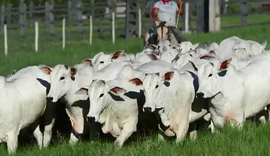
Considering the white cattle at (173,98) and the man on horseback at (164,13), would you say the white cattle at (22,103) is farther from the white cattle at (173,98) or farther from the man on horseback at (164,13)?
the man on horseback at (164,13)

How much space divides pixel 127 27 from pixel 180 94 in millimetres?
23897

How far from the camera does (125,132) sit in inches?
411

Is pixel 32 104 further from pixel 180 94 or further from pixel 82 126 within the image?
pixel 180 94

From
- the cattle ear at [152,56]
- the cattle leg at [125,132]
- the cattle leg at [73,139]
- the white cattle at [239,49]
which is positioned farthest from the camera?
the white cattle at [239,49]

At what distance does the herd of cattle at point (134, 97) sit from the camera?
10.2 m

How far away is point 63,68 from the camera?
1092 cm

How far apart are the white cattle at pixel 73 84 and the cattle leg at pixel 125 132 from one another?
0.75m

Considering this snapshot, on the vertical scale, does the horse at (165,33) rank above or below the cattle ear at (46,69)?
above

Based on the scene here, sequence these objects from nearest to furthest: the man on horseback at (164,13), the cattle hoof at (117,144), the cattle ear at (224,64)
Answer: the cattle hoof at (117,144), the cattle ear at (224,64), the man on horseback at (164,13)

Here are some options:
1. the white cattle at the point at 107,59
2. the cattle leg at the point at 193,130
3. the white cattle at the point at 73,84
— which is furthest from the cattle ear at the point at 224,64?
the white cattle at the point at 107,59

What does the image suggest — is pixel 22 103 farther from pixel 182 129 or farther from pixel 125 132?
pixel 182 129

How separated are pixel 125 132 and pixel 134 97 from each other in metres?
0.57

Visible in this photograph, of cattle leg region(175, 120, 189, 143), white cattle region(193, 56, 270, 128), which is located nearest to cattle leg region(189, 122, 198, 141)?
cattle leg region(175, 120, 189, 143)

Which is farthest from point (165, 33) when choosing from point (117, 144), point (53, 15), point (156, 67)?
point (53, 15)
